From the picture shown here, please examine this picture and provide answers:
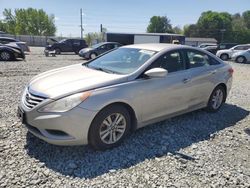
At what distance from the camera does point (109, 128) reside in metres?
3.52

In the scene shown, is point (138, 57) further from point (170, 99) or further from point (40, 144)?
point (40, 144)

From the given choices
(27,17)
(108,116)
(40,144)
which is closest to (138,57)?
(108,116)

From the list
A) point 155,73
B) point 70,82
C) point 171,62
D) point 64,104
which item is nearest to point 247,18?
point 171,62

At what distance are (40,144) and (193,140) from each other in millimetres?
2391

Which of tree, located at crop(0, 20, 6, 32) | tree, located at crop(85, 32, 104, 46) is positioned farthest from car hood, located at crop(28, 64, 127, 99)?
tree, located at crop(0, 20, 6, 32)

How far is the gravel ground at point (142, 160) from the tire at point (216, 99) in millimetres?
697

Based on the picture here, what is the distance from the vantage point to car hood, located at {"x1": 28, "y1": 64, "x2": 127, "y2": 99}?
328 cm

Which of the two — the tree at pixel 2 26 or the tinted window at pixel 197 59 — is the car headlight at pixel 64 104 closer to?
the tinted window at pixel 197 59

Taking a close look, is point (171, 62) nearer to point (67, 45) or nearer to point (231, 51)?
point (231, 51)

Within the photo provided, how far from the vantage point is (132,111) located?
371 centimetres

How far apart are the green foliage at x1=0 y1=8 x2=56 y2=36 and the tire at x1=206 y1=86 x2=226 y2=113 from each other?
8127 cm

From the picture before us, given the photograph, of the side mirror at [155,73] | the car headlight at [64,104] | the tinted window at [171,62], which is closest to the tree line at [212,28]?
the tinted window at [171,62]

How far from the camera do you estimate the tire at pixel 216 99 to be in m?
5.29

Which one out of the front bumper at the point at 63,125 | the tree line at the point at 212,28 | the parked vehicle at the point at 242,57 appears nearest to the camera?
the front bumper at the point at 63,125
